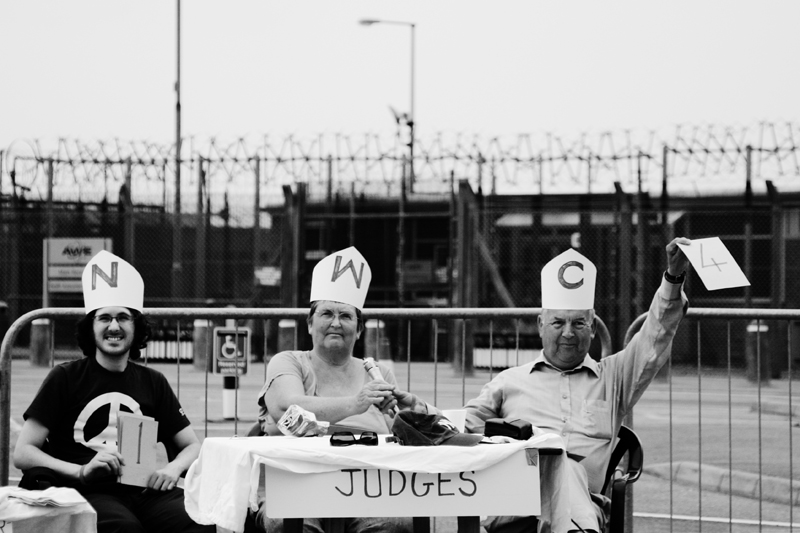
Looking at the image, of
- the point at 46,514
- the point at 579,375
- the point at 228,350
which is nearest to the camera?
the point at 46,514

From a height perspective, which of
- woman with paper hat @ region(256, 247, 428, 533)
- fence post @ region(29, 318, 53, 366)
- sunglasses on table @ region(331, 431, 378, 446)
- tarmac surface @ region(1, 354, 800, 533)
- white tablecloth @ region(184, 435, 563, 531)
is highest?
woman with paper hat @ region(256, 247, 428, 533)

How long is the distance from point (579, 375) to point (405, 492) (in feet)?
5.15

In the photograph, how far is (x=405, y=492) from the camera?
3742 mm

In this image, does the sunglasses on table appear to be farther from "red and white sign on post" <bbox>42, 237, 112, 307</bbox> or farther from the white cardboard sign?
"red and white sign on post" <bbox>42, 237, 112, 307</bbox>

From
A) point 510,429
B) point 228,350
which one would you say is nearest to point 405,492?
point 510,429

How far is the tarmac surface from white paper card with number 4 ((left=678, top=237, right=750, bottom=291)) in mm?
1962

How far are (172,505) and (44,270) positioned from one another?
16613 millimetres

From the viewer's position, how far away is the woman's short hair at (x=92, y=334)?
16.4 feet

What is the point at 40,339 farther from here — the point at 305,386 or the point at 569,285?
the point at 569,285

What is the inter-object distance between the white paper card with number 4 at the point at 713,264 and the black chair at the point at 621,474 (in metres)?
0.79

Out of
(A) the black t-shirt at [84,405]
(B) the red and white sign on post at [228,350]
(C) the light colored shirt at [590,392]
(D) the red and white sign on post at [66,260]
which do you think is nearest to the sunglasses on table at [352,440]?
(C) the light colored shirt at [590,392]

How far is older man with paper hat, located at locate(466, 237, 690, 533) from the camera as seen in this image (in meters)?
4.86

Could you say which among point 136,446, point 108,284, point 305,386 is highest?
point 108,284

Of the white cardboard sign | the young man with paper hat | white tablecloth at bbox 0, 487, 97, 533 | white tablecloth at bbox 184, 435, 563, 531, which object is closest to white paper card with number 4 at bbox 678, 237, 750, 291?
white tablecloth at bbox 184, 435, 563, 531
